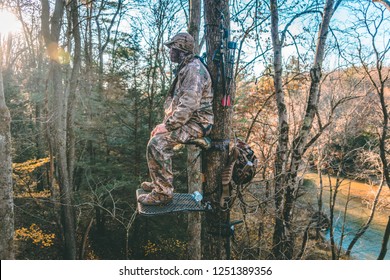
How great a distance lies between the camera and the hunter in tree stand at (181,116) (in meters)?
3.01

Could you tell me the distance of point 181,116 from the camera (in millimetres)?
3006

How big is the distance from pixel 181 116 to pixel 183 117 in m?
0.02

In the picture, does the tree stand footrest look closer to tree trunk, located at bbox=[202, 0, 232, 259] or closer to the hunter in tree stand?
the hunter in tree stand

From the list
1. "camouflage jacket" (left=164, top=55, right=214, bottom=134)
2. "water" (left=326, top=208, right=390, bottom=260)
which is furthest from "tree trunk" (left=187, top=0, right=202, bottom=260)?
"water" (left=326, top=208, right=390, bottom=260)

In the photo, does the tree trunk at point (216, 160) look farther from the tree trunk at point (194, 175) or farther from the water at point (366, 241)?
the water at point (366, 241)

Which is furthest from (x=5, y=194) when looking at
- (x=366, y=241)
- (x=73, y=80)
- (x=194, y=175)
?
(x=366, y=241)

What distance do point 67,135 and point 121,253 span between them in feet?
17.7

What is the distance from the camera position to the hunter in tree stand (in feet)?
9.89

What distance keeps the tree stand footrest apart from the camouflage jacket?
834 millimetres

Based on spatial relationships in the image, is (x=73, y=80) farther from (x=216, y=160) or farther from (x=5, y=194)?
(x=216, y=160)

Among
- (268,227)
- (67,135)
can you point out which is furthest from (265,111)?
(67,135)

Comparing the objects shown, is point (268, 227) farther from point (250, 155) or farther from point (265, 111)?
point (250, 155)

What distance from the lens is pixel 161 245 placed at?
11.7 metres

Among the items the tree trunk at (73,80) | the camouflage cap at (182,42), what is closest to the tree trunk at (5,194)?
the tree trunk at (73,80)
